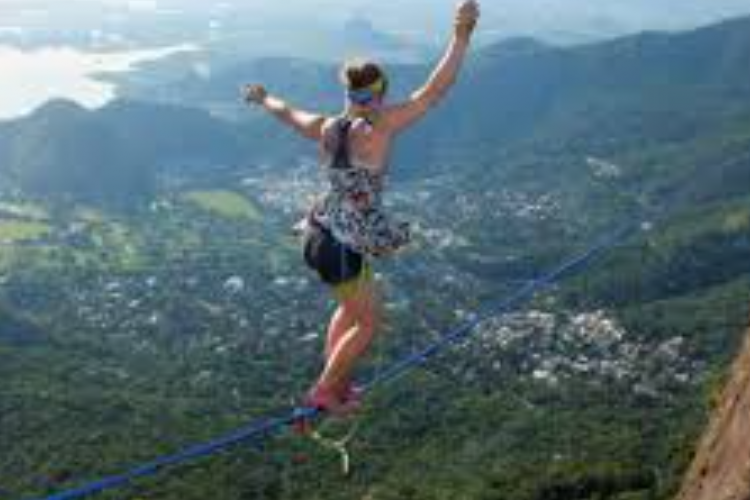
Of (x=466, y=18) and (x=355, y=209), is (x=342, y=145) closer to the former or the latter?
(x=355, y=209)

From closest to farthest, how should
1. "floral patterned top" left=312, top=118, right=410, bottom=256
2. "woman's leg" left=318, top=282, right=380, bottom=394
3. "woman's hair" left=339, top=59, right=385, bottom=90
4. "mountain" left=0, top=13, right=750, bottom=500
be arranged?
"woman's hair" left=339, top=59, right=385, bottom=90 → "floral patterned top" left=312, top=118, right=410, bottom=256 → "woman's leg" left=318, top=282, right=380, bottom=394 → "mountain" left=0, top=13, right=750, bottom=500

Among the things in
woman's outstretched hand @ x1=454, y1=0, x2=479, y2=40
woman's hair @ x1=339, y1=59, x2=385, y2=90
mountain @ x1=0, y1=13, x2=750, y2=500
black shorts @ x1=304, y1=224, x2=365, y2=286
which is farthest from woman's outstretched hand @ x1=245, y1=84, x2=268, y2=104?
mountain @ x1=0, y1=13, x2=750, y2=500

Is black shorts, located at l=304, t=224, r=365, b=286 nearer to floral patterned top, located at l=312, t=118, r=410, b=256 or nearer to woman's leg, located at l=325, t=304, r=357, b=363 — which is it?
floral patterned top, located at l=312, t=118, r=410, b=256

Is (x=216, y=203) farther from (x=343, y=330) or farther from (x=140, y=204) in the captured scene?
(x=343, y=330)

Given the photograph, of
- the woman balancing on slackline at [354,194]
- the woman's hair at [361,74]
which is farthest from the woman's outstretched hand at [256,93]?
the woman's hair at [361,74]

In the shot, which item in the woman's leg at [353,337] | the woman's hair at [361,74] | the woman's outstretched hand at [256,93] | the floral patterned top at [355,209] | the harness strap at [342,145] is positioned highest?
the woman's hair at [361,74]

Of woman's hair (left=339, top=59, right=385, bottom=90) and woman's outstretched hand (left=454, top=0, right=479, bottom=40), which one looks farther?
woman's hair (left=339, top=59, right=385, bottom=90)

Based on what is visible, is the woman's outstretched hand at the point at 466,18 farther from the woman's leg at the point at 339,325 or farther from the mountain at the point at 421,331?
the mountain at the point at 421,331
